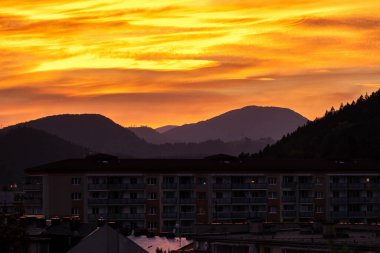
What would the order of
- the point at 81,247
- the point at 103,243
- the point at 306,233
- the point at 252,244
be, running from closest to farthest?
the point at 103,243 < the point at 81,247 < the point at 252,244 < the point at 306,233

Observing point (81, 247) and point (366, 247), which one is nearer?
point (81, 247)

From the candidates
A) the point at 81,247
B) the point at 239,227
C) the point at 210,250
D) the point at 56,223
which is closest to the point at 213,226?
the point at 239,227

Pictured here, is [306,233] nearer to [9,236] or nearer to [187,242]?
[187,242]

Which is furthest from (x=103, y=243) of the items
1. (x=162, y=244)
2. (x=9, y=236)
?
(x=162, y=244)

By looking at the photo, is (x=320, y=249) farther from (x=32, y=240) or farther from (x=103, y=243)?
(x=32, y=240)

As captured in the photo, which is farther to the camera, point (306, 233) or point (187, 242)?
point (187, 242)

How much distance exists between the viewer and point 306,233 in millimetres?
→ 109312

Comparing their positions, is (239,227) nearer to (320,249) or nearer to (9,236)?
(9,236)

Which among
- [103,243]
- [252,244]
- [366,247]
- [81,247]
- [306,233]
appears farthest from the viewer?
[306,233]

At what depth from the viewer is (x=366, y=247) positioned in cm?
8306

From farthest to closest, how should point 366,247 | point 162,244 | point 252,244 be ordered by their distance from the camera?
1. point 162,244
2. point 252,244
3. point 366,247

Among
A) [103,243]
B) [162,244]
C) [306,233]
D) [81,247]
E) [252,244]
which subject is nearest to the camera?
[103,243]

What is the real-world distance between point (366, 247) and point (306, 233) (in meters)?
26.3

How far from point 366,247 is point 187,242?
41518mm
